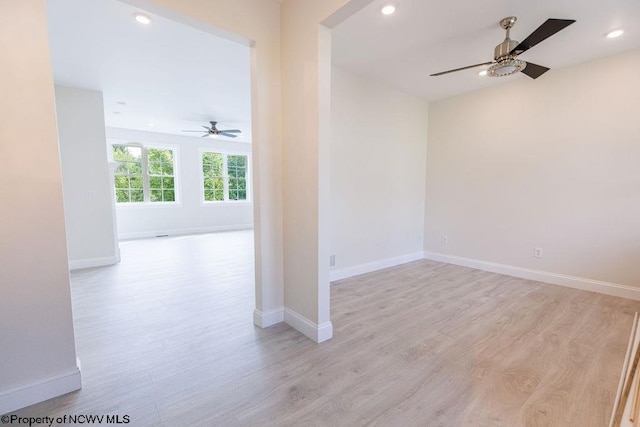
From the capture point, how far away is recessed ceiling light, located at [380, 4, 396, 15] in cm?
213

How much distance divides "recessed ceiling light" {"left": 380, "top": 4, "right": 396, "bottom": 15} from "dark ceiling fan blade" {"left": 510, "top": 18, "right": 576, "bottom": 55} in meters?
1.07

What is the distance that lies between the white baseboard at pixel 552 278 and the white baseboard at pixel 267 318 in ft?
10.5

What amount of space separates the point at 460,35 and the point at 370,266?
2912 mm

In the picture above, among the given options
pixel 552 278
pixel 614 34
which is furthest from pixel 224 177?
pixel 614 34

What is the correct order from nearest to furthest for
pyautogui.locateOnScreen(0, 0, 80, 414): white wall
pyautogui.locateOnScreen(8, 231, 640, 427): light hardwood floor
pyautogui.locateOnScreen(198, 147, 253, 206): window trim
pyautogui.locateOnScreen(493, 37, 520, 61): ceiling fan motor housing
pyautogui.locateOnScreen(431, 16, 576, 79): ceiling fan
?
pyautogui.locateOnScreen(0, 0, 80, 414): white wall < pyautogui.locateOnScreen(8, 231, 640, 427): light hardwood floor < pyautogui.locateOnScreen(431, 16, 576, 79): ceiling fan < pyautogui.locateOnScreen(493, 37, 520, 61): ceiling fan motor housing < pyautogui.locateOnScreen(198, 147, 253, 206): window trim

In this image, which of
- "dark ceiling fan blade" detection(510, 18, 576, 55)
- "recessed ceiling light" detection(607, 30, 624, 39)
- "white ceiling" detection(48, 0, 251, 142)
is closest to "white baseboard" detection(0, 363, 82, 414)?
"white ceiling" detection(48, 0, 251, 142)

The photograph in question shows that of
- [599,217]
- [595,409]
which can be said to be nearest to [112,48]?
[595,409]

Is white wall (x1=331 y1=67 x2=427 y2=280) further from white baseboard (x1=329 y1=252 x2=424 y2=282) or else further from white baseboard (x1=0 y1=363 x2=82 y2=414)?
white baseboard (x1=0 y1=363 x2=82 y2=414)

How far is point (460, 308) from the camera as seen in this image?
270 cm

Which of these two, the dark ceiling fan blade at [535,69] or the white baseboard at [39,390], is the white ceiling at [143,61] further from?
the dark ceiling fan blade at [535,69]

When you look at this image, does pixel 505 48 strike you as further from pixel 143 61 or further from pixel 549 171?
pixel 143 61

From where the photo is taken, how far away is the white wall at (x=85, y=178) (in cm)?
387

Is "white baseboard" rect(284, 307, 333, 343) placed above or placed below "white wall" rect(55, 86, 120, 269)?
below

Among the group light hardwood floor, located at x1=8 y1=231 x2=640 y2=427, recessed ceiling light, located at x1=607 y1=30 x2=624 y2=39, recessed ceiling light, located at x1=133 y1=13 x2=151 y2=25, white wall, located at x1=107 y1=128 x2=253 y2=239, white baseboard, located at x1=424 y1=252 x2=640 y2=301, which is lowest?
light hardwood floor, located at x1=8 y1=231 x2=640 y2=427
